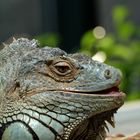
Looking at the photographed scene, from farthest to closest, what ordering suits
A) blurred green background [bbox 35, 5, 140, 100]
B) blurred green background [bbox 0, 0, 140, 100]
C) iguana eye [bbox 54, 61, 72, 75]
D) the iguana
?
blurred green background [bbox 0, 0, 140, 100] < blurred green background [bbox 35, 5, 140, 100] < iguana eye [bbox 54, 61, 72, 75] < the iguana

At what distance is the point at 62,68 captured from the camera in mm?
4523

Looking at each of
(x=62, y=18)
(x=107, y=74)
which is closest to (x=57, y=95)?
(x=107, y=74)

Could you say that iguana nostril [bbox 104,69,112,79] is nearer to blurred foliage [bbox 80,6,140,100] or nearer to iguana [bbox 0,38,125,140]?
iguana [bbox 0,38,125,140]

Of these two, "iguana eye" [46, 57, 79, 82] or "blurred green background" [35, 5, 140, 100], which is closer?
"iguana eye" [46, 57, 79, 82]

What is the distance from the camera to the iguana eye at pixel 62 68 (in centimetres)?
450

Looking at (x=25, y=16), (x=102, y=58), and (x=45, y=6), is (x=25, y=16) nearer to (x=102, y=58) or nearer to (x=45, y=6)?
(x=45, y=6)

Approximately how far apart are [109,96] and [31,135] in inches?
19.1

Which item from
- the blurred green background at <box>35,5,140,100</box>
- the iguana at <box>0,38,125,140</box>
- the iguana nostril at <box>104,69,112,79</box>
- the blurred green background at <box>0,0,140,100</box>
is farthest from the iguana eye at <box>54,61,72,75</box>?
the blurred green background at <box>0,0,140,100</box>

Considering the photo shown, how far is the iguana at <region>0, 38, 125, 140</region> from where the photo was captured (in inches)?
173

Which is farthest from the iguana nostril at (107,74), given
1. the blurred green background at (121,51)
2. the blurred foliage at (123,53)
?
the blurred foliage at (123,53)

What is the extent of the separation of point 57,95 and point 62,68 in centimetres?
16

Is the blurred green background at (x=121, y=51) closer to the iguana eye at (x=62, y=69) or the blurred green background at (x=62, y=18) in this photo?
the blurred green background at (x=62, y=18)

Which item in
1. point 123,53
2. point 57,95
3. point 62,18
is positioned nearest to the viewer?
point 57,95

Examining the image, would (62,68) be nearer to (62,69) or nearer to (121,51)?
(62,69)
